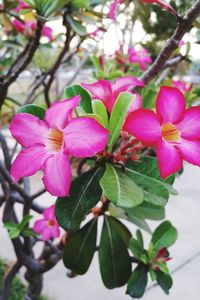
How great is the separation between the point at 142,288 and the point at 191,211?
1.99 metres

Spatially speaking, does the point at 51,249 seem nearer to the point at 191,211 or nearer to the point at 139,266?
the point at 139,266

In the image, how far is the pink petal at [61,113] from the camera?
→ 1.43 feet

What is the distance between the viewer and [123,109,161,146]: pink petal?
413 mm

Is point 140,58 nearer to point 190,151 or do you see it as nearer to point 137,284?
point 137,284

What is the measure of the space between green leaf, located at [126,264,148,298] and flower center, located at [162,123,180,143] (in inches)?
22.4

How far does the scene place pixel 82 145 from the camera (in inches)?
15.6

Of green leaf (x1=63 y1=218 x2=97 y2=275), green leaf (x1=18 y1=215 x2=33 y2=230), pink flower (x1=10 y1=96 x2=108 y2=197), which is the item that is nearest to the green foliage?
green leaf (x1=18 y1=215 x2=33 y2=230)

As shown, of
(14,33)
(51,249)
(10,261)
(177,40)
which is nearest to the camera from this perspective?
(177,40)

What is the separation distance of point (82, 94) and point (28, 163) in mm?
168

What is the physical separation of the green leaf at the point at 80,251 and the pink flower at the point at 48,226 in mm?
276

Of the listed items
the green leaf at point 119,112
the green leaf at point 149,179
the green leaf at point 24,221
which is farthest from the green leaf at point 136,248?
the green leaf at point 119,112

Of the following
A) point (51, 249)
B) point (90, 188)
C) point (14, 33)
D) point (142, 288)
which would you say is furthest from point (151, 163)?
point (14, 33)

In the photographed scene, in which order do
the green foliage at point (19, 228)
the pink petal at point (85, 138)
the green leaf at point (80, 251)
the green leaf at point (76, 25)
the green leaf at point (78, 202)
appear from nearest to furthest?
the pink petal at point (85, 138), the green leaf at point (78, 202), the green leaf at point (80, 251), the green leaf at point (76, 25), the green foliage at point (19, 228)

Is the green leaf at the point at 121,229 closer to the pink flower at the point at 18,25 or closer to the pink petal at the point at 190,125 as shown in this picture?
the pink petal at the point at 190,125
